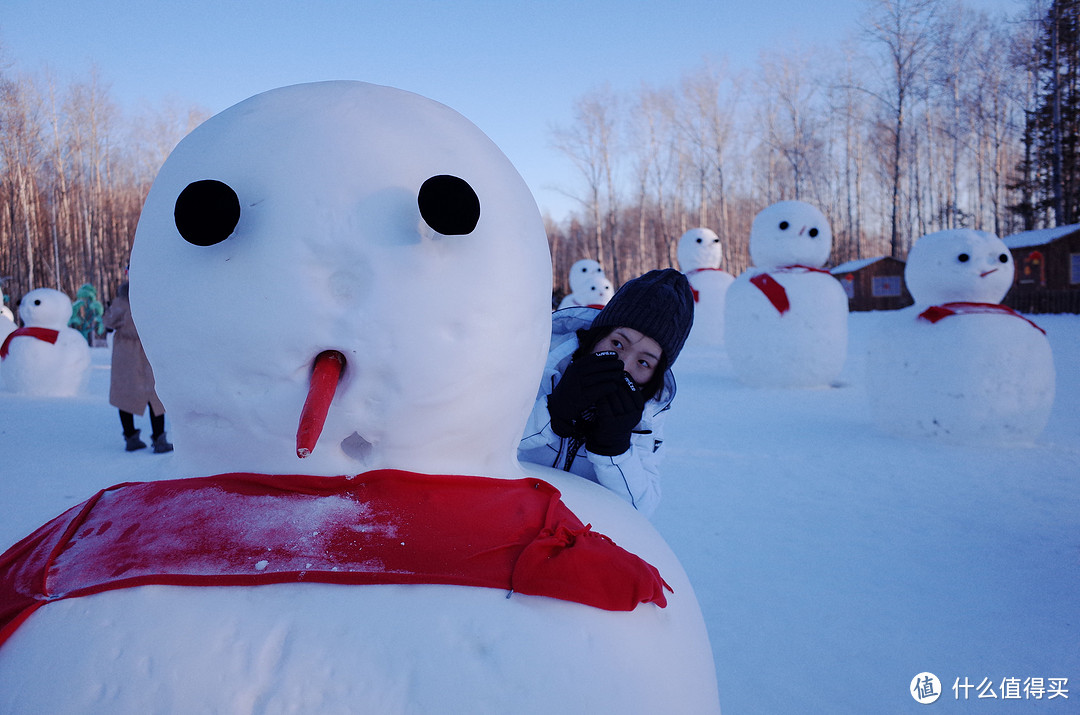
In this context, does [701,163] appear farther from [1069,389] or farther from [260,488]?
[260,488]

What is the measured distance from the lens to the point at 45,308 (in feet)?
25.3

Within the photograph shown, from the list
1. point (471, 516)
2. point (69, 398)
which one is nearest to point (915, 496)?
point (471, 516)

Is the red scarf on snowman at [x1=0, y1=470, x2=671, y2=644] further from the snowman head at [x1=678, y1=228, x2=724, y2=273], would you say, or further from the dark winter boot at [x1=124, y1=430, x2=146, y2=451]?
the snowman head at [x1=678, y1=228, x2=724, y2=273]

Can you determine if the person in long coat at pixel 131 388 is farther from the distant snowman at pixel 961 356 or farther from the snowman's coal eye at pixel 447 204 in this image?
the distant snowman at pixel 961 356

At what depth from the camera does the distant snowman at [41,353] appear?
7668mm

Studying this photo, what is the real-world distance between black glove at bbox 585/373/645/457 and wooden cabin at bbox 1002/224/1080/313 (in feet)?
50.5

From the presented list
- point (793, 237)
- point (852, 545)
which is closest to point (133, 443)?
point (852, 545)

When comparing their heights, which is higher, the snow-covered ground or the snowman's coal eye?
the snowman's coal eye

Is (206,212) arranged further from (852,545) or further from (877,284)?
(877,284)

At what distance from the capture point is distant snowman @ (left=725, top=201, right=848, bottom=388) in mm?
7039

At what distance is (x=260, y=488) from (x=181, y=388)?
216 mm

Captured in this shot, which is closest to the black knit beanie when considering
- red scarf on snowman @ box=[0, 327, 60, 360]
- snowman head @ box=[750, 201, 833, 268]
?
snowman head @ box=[750, 201, 833, 268]

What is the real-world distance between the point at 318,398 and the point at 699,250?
12.1 metres

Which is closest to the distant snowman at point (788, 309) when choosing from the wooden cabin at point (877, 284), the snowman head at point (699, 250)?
the snowman head at point (699, 250)
